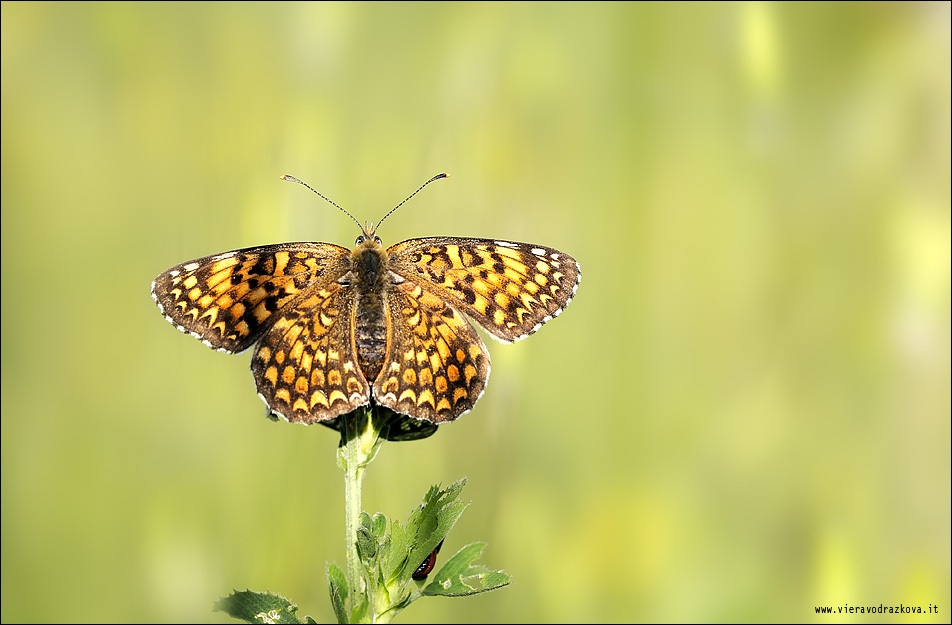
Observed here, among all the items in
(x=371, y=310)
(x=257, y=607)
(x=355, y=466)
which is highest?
(x=371, y=310)

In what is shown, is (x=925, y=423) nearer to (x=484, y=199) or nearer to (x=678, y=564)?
(x=678, y=564)

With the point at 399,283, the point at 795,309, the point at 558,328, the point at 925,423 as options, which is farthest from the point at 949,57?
the point at 399,283

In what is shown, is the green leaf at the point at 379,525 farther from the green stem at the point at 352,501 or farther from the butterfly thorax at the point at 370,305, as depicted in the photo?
the butterfly thorax at the point at 370,305

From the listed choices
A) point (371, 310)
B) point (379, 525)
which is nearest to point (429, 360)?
point (371, 310)

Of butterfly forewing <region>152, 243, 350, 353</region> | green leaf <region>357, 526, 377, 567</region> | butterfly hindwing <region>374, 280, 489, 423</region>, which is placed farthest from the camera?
butterfly forewing <region>152, 243, 350, 353</region>

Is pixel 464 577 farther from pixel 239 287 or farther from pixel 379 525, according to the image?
pixel 239 287

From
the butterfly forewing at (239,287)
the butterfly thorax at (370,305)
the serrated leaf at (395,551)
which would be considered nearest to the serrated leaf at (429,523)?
the serrated leaf at (395,551)

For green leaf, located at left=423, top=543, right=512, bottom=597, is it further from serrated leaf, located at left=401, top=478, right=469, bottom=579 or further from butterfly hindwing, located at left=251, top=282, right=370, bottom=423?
butterfly hindwing, located at left=251, top=282, right=370, bottom=423

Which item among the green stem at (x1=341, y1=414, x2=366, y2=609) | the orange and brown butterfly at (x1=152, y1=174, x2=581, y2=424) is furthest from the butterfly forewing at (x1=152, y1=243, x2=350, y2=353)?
the green stem at (x1=341, y1=414, x2=366, y2=609)
